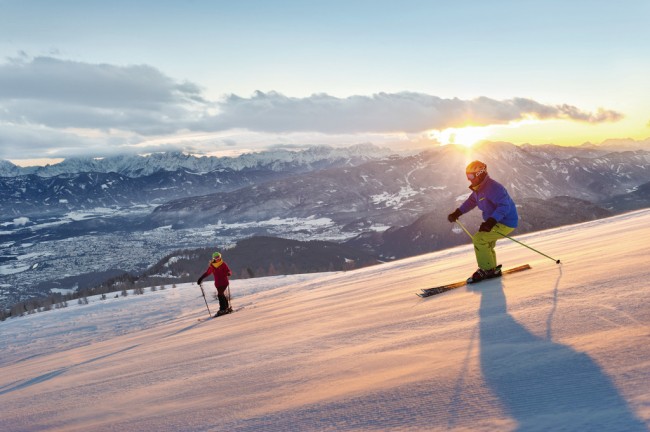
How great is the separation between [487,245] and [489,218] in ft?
1.48

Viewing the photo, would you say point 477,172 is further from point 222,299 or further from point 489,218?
point 222,299

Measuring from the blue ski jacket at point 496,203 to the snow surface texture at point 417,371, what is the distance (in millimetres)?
1178

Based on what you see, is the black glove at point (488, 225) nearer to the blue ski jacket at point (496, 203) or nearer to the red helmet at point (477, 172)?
the blue ski jacket at point (496, 203)

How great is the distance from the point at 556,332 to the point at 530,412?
1271mm

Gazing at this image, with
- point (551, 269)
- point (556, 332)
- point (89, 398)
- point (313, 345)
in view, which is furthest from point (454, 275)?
point (89, 398)

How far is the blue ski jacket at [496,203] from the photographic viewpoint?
7.68 meters

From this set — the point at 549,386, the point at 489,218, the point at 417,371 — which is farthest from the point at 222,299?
the point at 549,386

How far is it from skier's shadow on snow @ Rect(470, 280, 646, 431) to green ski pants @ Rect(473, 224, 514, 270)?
4.26 m

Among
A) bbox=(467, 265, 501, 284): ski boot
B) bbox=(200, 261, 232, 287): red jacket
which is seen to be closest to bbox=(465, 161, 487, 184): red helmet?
bbox=(467, 265, 501, 284): ski boot

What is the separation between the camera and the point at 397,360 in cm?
337

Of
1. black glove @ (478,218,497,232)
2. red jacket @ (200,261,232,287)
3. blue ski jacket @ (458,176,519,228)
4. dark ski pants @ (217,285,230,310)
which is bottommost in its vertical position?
dark ski pants @ (217,285,230,310)

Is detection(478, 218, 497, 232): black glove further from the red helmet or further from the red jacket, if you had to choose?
the red jacket

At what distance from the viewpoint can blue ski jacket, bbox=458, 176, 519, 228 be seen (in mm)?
7684

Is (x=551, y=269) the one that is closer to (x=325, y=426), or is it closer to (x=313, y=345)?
(x=313, y=345)
